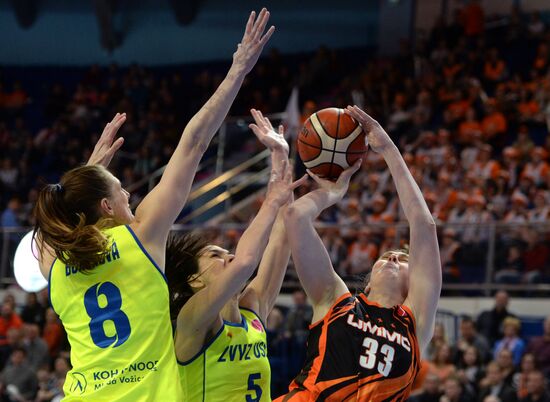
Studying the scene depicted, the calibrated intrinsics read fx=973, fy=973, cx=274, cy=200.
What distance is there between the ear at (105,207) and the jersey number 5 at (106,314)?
29cm

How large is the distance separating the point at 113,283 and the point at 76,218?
0.30m

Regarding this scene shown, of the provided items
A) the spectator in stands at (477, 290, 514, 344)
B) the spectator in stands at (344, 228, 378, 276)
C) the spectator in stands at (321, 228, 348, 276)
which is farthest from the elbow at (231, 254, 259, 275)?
the spectator in stands at (321, 228, 348, 276)

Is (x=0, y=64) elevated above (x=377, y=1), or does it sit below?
below

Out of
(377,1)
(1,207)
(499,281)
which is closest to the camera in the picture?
(499,281)

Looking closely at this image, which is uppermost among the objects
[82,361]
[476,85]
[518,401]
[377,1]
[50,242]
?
[377,1]

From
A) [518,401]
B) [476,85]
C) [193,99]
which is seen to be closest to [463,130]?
[476,85]

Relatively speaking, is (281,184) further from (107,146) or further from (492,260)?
(492,260)

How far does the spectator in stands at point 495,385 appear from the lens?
9602 millimetres

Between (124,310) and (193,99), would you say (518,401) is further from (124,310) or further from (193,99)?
(193,99)

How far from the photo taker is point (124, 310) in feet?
12.3

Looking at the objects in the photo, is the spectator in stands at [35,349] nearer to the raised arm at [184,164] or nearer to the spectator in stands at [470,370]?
the spectator in stands at [470,370]

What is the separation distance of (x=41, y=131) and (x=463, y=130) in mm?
10408

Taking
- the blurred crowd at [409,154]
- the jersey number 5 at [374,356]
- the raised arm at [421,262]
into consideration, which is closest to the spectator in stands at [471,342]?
the blurred crowd at [409,154]

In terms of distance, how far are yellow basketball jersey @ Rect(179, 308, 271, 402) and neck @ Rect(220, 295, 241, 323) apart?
4 centimetres
